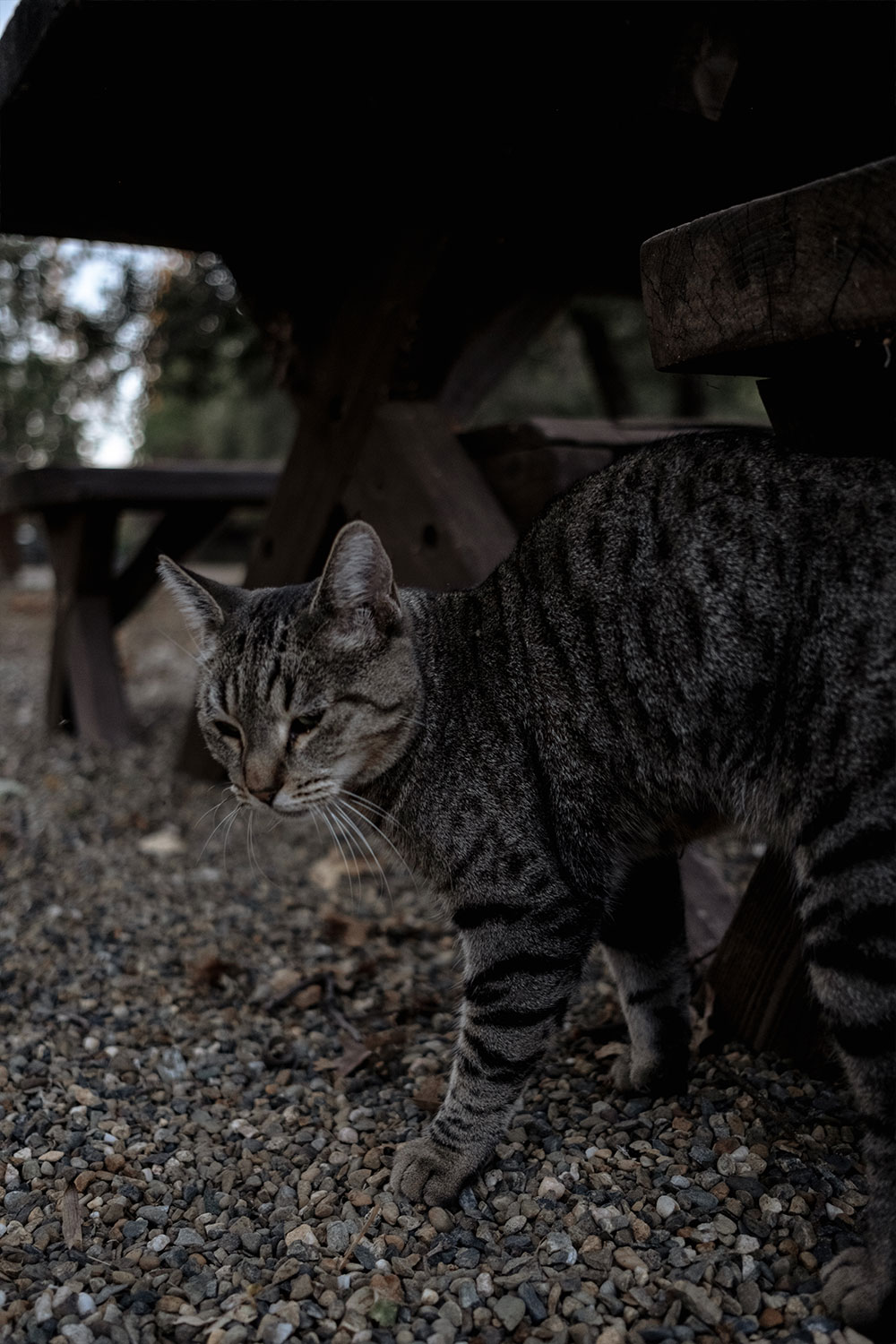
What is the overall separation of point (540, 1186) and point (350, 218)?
293 cm

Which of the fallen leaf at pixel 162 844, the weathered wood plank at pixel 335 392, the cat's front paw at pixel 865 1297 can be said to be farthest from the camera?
the fallen leaf at pixel 162 844

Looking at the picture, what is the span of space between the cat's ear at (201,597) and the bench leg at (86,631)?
118 inches

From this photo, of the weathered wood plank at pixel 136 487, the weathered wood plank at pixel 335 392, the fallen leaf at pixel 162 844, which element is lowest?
the fallen leaf at pixel 162 844

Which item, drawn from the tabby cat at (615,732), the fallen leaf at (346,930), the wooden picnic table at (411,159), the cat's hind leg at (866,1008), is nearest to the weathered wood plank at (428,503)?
the wooden picnic table at (411,159)

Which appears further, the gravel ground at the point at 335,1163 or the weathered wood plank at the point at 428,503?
the weathered wood plank at the point at 428,503

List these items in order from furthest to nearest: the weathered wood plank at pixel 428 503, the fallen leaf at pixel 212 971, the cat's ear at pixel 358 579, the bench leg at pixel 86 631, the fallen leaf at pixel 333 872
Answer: the bench leg at pixel 86 631 < the fallen leaf at pixel 333 872 < the weathered wood plank at pixel 428 503 < the fallen leaf at pixel 212 971 < the cat's ear at pixel 358 579

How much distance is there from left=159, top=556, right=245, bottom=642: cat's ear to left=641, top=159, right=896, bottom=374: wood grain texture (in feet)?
3.92

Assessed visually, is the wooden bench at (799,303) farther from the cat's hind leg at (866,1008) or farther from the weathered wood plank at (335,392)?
the weathered wood plank at (335,392)

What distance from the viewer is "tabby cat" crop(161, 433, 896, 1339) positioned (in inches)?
66.9

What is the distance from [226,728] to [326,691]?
11.9 inches

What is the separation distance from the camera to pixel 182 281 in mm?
7094

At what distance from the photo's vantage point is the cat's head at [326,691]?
89.4 inches

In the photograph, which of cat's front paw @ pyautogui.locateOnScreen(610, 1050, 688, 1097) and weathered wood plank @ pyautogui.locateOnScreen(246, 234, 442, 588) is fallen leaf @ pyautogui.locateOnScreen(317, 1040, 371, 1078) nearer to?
cat's front paw @ pyautogui.locateOnScreen(610, 1050, 688, 1097)

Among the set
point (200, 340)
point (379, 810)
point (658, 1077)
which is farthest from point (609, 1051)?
point (200, 340)
